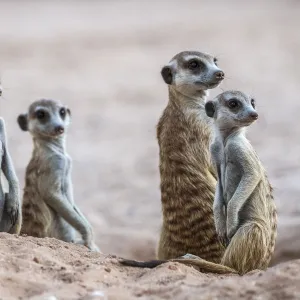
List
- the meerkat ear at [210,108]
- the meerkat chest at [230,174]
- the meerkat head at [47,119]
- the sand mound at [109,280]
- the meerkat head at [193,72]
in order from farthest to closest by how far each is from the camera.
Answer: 1. the meerkat head at [47,119]
2. the meerkat head at [193,72]
3. the meerkat ear at [210,108]
4. the meerkat chest at [230,174]
5. the sand mound at [109,280]

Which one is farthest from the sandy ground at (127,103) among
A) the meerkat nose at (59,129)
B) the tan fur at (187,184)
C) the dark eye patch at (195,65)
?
the dark eye patch at (195,65)

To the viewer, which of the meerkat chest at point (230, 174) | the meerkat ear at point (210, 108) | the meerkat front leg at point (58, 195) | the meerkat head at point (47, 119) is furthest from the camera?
the meerkat head at point (47, 119)

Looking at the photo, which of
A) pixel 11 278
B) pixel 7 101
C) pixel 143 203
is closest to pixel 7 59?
pixel 7 101

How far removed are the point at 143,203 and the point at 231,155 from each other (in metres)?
4.10

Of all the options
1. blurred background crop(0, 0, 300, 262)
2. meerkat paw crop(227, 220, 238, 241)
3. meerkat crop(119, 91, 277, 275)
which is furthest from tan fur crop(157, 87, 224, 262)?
blurred background crop(0, 0, 300, 262)

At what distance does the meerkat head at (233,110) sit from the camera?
522 cm

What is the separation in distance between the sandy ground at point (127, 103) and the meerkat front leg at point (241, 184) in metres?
0.45

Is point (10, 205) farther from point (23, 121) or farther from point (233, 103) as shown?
point (233, 103)

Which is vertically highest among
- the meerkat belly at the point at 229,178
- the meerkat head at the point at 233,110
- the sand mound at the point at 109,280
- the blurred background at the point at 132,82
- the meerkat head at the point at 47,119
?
the blurred background at the point at 132,82

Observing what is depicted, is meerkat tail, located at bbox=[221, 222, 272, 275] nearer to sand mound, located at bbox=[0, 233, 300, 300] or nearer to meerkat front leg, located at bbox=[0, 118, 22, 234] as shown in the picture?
sand mound, located at bbox=[0, 233, 300, 300]

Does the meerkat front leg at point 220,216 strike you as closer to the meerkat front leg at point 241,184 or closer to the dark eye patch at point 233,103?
the meerkat front leg at point 241,184

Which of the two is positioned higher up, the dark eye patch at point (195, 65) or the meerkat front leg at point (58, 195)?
the dark eye patch at point (195, 65)

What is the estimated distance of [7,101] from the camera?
13.1 metres

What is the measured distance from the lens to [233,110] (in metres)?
5.28
